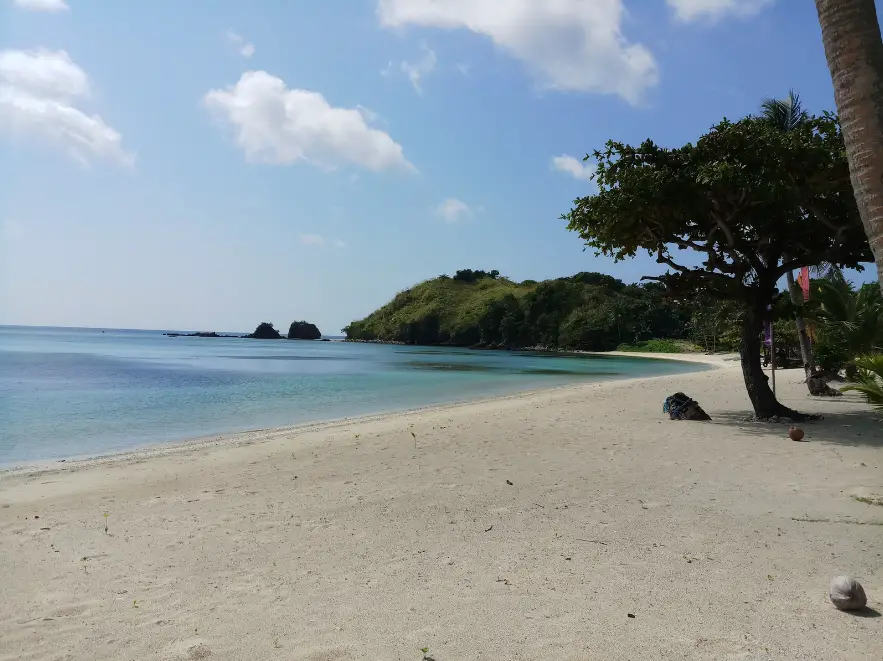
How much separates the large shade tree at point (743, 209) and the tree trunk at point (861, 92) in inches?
302

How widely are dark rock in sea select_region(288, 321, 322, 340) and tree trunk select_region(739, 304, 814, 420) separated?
567ft

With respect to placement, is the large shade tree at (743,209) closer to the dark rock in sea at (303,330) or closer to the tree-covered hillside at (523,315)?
the tree-covered hillside at (523,315)

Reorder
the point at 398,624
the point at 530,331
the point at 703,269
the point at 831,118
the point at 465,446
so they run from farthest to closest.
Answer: the point at 530,331 → the point at 703,269 → the point at 831,118 → the point at 465,446 → the point at 398,624

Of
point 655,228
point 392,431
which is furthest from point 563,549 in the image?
point 655,228

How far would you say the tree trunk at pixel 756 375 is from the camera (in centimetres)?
1276

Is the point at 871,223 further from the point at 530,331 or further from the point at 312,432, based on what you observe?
the point at 530,331

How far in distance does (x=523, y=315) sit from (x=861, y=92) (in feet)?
348

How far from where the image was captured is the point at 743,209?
12.0 meters

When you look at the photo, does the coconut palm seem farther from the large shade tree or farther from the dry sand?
the dry sand

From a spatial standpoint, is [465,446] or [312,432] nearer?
[465,446]

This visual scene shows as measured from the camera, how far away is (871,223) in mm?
3381

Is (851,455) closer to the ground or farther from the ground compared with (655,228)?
closer to the ground

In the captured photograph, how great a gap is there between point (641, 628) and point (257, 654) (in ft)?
7.08

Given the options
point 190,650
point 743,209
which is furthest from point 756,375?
point 190,650
